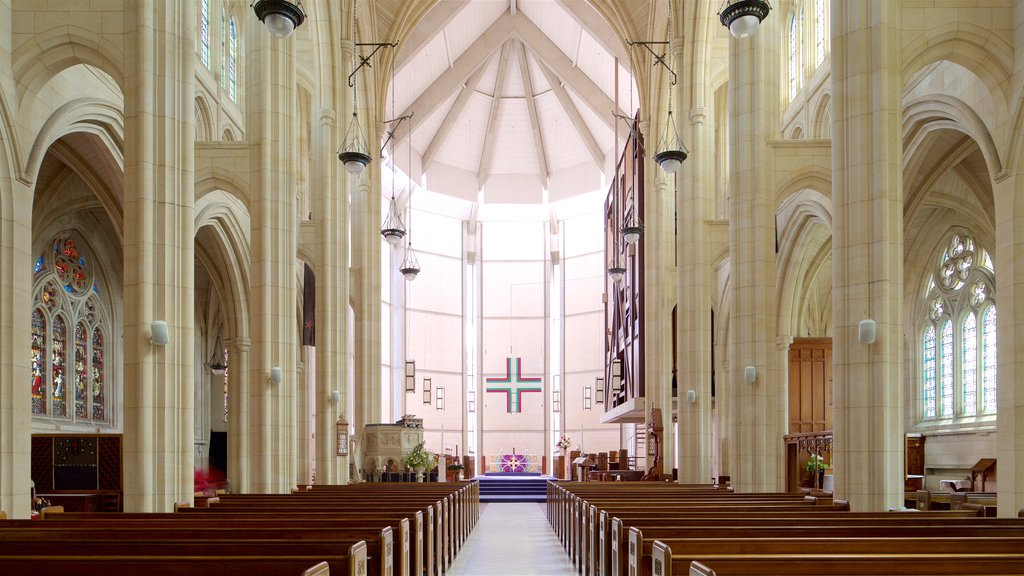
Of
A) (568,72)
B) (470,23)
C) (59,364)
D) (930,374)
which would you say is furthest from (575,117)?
(59,364)

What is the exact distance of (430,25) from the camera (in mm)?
30422

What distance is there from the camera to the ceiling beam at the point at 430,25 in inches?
1189

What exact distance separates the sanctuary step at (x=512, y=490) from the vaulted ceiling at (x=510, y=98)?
11.6 m

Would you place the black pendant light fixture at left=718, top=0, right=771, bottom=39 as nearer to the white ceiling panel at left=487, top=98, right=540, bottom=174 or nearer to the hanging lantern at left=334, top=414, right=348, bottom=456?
the hanging lantern at left=334, top=414, right=348, bottom=456

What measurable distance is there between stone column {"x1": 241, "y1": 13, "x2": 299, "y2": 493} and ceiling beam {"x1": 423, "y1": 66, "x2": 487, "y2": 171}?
73.6 ft

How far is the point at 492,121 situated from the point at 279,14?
30120 mm

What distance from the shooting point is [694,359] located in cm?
1998

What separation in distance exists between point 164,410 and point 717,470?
18173mm

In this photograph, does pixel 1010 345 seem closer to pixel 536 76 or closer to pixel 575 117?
pixel 575 117

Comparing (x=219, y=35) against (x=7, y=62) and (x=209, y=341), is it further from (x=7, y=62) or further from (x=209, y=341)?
(x=209, y=341)

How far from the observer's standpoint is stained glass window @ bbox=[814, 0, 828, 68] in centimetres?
1938

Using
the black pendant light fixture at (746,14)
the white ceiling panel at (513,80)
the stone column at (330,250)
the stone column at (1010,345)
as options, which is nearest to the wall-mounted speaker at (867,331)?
the stone column at (1010,345)

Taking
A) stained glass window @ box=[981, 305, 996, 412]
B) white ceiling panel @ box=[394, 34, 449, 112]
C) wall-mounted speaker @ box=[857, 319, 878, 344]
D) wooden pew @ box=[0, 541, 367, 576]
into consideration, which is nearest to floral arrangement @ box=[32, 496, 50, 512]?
wooden pew @ box=[0, 541, 367, 576]

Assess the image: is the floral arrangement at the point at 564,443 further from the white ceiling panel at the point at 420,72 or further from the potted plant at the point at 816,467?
the potted plant at the point at 816,467
